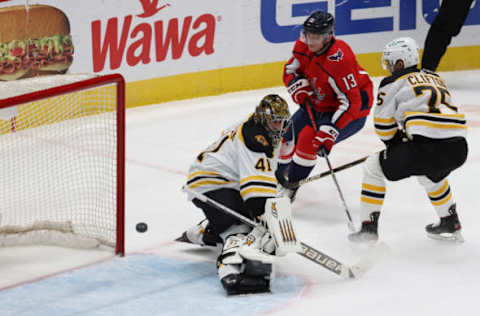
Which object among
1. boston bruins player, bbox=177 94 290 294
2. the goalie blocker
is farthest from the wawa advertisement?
the goalie blocker

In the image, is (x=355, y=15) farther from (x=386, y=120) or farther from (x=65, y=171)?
(x=65, y=171)

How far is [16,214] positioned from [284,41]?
429 cm

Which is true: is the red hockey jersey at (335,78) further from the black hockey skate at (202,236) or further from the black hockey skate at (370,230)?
the black hockey skate at (202,236)

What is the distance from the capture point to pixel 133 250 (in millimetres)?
4047

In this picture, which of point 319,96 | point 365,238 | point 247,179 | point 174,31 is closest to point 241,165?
point 247,179

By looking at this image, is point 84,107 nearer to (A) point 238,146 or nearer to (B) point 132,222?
(B) point 132,222

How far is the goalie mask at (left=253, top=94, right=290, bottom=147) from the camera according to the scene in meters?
3.46

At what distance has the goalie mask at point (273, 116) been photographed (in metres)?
3.46

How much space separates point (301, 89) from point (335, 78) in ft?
0.84

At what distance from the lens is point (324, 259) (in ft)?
11.7

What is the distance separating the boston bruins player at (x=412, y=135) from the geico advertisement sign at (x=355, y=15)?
3.74 m

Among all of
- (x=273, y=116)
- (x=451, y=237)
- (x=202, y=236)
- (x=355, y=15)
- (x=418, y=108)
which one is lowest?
(x=451, y=237)

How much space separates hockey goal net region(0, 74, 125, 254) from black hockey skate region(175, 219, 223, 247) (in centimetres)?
32

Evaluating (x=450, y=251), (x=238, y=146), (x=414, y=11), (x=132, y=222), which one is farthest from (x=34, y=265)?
(x=414, y=11)
